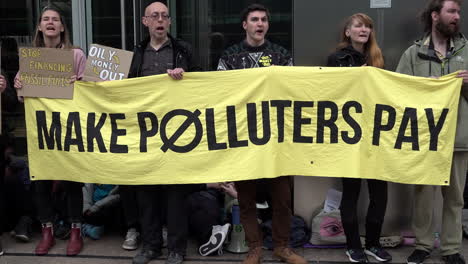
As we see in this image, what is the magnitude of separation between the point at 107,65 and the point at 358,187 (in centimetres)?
222

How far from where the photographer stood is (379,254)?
4.46m

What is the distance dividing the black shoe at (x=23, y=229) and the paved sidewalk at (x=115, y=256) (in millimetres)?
67

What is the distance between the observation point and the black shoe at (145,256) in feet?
14.7

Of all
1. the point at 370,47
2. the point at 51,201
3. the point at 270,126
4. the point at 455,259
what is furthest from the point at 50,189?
the point at 455,259

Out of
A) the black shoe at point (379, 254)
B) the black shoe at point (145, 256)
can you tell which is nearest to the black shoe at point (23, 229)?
the black shoe at point (145, 256)

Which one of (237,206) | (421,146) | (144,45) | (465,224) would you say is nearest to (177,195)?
(237,206)

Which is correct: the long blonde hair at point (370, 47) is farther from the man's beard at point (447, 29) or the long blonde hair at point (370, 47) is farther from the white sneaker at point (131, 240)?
the white sneaker at point (131, 240)

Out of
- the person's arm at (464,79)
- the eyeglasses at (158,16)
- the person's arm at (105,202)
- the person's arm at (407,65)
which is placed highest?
the eyeglasses at (158,16)

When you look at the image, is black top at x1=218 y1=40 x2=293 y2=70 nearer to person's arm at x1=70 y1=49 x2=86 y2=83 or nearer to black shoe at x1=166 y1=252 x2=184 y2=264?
person's arm at x1=70 y1=49 x2=86 y2=83

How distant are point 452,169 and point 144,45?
103 inches

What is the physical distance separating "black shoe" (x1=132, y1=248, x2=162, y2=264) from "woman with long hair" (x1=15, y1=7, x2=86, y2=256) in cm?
58

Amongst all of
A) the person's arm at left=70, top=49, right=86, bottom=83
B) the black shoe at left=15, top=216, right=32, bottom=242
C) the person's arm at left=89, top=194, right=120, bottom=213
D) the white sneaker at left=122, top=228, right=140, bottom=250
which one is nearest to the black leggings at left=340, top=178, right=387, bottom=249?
the white sneaker at left=122, top=228, right=140, bottom=250

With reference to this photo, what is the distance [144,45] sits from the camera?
4.56 m

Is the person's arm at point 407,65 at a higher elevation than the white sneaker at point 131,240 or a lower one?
higher
